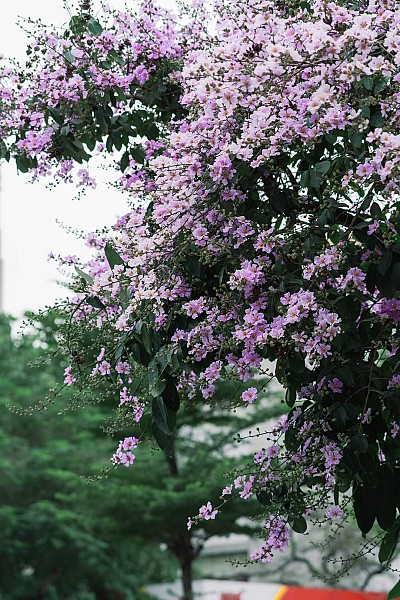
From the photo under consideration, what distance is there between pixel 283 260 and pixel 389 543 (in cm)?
77

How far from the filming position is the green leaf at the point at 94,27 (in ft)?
8.21

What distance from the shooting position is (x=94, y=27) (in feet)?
8.24

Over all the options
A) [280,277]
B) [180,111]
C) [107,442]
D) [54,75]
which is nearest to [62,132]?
[54,75]

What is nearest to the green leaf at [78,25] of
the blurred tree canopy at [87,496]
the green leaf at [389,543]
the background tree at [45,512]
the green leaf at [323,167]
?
the green leaf at [323,167]

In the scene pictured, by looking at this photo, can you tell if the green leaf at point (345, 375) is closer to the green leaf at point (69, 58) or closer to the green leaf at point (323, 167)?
the green leaf at point (323, 167)

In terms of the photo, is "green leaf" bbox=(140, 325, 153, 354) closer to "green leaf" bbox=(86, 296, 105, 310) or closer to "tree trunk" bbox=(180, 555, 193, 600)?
"green leaf" bbox=(86, 296, 105, 310)

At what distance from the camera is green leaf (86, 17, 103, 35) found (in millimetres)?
2504

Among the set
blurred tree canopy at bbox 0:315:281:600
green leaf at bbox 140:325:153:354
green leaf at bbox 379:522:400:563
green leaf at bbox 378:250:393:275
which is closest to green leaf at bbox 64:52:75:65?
green leaf at bbox 140:325:153:354

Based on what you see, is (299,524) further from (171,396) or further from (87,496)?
(87,496)

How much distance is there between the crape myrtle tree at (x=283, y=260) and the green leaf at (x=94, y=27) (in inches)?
17.9

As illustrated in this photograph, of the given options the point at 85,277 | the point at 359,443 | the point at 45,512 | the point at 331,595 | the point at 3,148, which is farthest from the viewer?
the point at 45,512

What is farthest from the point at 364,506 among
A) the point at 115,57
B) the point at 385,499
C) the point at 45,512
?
the point at 45,512

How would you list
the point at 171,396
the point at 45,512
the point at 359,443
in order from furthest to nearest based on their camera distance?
the point at 45,512 < the point at 171,396 < the point at 359,443

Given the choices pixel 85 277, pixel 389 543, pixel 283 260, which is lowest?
pixel 389 543
